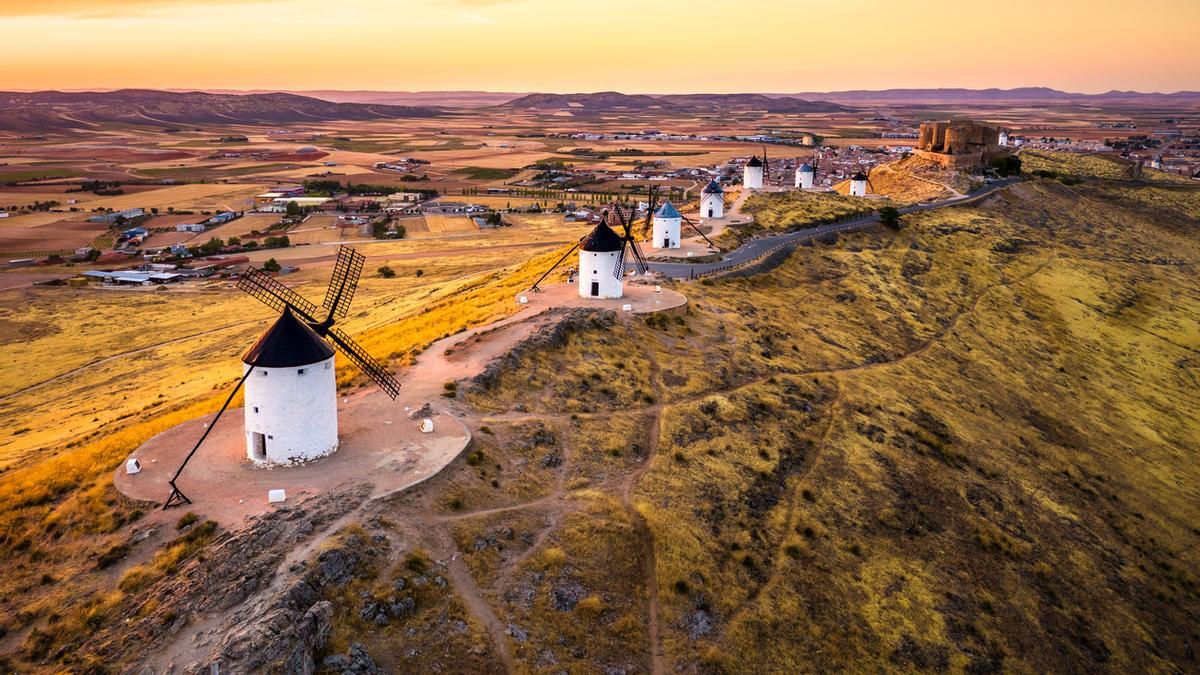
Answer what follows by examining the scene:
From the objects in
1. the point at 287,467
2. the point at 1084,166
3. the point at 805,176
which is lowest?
the point at 287,467

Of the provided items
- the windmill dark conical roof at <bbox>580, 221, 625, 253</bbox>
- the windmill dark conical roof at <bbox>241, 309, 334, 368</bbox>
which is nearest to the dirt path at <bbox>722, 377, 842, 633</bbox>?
the windmill dark conical roof at <bbox>580, 221, 625, 253</bbox>

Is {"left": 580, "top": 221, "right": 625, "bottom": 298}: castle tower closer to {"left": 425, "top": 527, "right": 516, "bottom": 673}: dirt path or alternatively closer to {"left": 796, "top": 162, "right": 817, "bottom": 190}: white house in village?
{"left": 425, "top": 527, "right": 516, "bottom": 673}: dirt path

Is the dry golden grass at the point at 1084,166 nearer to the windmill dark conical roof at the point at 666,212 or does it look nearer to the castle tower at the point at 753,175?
the castle tower at the point at 753,175

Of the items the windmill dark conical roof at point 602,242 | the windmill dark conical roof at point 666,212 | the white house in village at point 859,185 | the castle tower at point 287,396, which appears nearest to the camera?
the castle tower at point 287,396

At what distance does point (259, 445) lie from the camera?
91.1 ft

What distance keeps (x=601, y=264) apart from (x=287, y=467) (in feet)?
81.0

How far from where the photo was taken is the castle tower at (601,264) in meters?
47.1

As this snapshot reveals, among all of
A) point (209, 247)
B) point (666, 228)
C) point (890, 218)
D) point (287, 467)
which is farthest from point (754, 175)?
point (287, 467)

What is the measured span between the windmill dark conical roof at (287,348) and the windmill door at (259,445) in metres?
2.64

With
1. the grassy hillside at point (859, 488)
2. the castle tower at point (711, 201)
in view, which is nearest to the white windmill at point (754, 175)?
the castle tower at point (711, 201)

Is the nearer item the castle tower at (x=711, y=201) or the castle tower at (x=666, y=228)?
the castle tower at (x=666, y=228)

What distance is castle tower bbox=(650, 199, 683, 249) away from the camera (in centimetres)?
6575

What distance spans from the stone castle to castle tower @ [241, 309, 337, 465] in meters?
111

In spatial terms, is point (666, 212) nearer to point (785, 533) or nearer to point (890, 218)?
point (890, 218)
